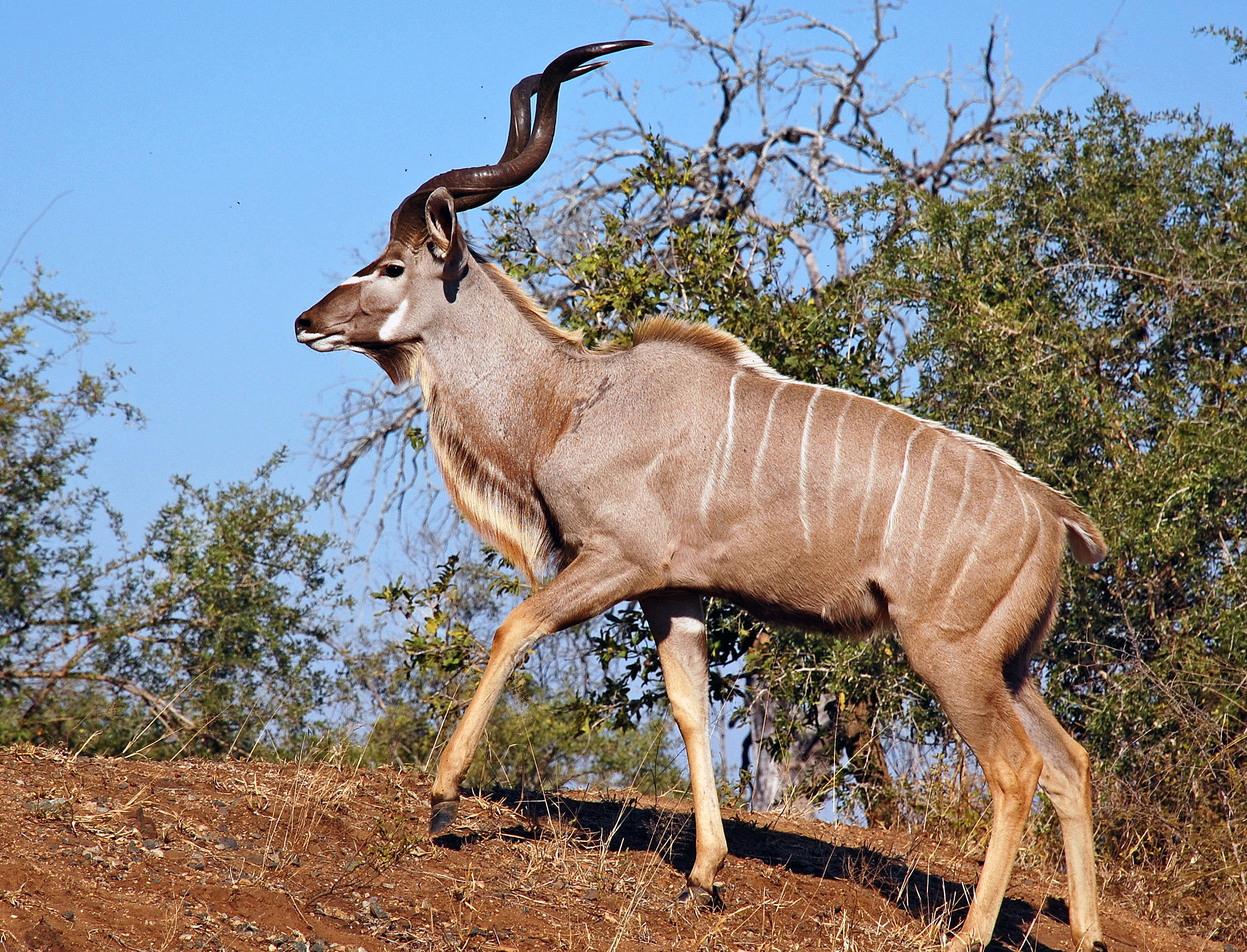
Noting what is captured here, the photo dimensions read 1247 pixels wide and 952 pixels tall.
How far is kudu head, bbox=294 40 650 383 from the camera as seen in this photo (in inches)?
206

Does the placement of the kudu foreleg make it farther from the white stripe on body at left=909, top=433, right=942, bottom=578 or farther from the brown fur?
the white stripe on body at left=909, top=433, right=942, bottom=578

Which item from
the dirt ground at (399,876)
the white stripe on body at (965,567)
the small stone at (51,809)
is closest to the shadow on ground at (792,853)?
the dirt ground at (399,876)

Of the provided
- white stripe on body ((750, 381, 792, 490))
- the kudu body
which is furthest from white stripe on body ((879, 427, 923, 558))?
white stripe on body ((750, 381, 792, 490))

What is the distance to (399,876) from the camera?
4.13m

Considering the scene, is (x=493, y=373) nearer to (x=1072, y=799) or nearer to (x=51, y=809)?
(x=51, y=809)

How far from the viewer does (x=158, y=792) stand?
180 inches

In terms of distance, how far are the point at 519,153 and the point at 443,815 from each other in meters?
2.89

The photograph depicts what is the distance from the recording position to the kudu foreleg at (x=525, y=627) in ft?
14.7

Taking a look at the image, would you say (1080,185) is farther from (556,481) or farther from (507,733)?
(507,733)

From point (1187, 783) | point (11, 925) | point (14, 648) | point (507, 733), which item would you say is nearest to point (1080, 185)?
point (1187, 783)

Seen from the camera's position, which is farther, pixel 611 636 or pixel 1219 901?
pixel 611 636

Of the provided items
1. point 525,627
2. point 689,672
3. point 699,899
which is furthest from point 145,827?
point 689,672

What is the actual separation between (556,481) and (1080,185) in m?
5.03

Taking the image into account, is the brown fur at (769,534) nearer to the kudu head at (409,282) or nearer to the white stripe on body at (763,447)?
the white stripe on body at (763,447)
